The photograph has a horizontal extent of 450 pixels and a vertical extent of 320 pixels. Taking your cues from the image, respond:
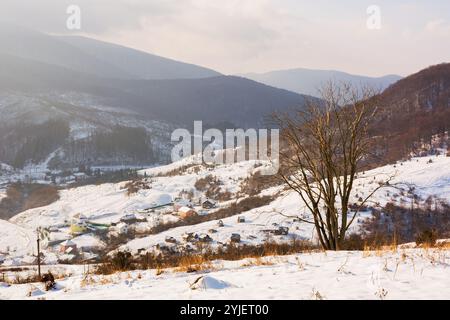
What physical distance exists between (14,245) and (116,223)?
67.8 feet

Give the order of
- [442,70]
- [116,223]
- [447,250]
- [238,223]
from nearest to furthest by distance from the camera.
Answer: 1. [447,250]
2. [238,223]
3. [116,223]
4. [442,70]

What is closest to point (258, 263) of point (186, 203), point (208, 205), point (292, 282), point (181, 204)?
point (292, 282)

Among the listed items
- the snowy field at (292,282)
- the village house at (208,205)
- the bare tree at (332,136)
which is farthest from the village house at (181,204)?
the snowy field at (292,282)

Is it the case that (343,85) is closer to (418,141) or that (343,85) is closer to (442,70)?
(418,141)

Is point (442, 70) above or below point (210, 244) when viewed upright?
above

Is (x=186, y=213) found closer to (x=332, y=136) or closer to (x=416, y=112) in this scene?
(x=332, y=136)

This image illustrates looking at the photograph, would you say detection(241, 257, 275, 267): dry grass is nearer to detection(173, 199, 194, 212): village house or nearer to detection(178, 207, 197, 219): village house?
detection(178, 207, 197, 219): village house

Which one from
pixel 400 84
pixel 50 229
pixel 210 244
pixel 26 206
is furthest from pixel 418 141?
pixel 26 206

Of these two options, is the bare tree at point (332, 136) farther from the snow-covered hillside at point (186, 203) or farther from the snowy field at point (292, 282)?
the snow-covered hillside at point (186, 203)

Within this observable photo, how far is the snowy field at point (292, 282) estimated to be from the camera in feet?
22.7

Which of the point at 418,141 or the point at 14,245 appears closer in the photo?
the point at 14,245

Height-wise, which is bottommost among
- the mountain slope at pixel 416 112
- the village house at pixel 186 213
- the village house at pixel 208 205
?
the village house at pixel 186 213

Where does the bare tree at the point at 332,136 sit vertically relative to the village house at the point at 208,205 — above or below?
above
